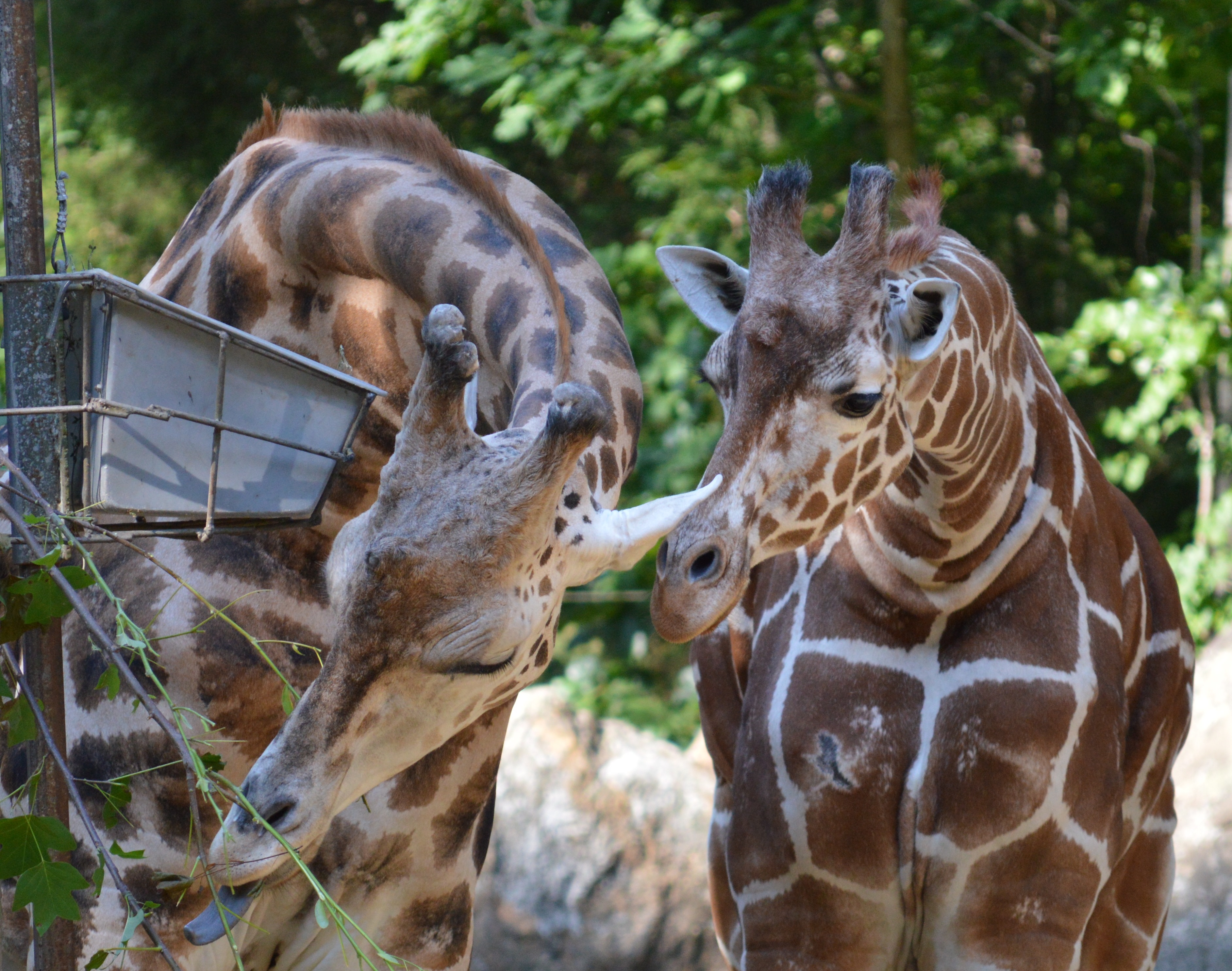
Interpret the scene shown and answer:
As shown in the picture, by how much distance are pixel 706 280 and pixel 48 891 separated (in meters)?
1.51

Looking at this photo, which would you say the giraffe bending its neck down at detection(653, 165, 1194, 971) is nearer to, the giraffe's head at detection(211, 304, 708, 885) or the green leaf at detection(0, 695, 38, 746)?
the giraffe's head at detection(211, 304, 708, 885)

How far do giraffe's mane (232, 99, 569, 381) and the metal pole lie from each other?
631 millimetres

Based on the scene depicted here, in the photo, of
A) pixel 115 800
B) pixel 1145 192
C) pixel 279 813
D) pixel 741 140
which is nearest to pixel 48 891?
pixel 115 800

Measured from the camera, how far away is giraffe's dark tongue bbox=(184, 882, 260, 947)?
1.54 metres

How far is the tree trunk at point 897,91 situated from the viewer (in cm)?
522

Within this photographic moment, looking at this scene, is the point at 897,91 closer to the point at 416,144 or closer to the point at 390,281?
the point at 416,144

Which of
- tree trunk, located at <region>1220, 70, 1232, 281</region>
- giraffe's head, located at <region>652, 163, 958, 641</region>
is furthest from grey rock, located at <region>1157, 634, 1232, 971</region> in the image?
giraffe's head, located at <region>652, 163, 958, 641</region>

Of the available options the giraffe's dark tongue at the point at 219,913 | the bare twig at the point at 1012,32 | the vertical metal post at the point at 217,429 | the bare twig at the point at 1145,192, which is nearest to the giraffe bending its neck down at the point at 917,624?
the vertical metal post at the point at 217,429

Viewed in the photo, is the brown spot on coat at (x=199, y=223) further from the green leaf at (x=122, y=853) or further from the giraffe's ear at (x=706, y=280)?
the green leaf at (x=122, y=853)

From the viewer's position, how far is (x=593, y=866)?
446 centimetres

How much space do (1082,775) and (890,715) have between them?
34 centimetres

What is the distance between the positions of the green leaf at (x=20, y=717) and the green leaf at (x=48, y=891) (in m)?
0.14

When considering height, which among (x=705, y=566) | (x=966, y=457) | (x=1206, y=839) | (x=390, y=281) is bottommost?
(x=1206, y=839)

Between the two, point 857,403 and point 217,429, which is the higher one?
point 217,429
